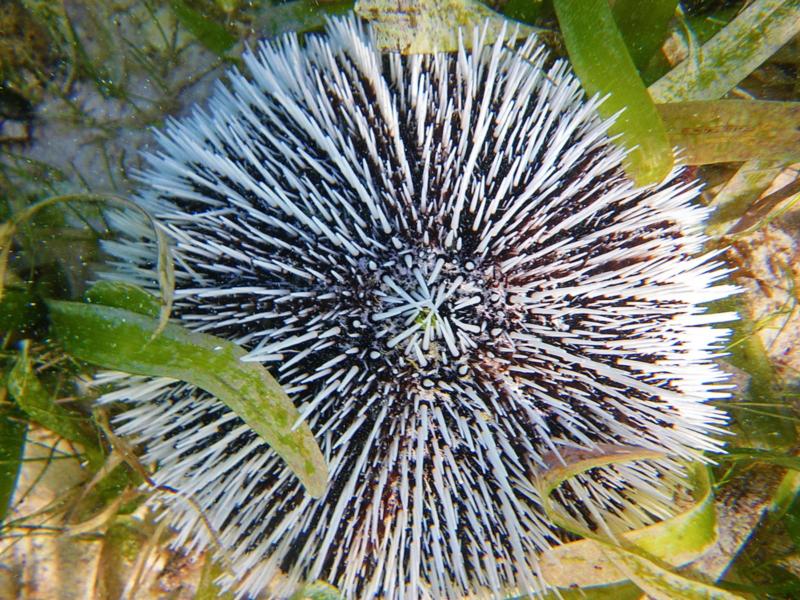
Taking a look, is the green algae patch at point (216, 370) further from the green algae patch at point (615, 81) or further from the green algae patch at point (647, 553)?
the green algae patch at point (615, 81)

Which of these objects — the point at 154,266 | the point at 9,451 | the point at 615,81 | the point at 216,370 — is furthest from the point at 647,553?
the point at 9,451

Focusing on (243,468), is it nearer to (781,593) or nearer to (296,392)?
(296,392)

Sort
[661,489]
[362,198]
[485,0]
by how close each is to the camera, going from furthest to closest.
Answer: [485,0], [661,489], [362,198]

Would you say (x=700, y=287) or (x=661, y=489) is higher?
(x=700, y=287)

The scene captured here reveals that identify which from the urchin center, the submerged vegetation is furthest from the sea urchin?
the submerged vegetation

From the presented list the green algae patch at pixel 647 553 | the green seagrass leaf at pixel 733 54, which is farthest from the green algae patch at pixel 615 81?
the green algae patch at pixel 647 553

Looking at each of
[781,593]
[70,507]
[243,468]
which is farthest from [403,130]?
[781,593]

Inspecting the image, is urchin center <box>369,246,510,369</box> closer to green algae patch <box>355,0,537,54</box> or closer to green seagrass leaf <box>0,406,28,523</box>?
green algae patch <box>355,0,537,54</box>

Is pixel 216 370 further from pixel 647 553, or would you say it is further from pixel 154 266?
pixel 647 553
